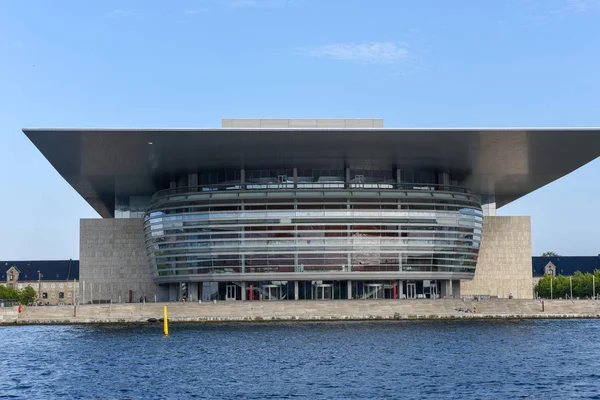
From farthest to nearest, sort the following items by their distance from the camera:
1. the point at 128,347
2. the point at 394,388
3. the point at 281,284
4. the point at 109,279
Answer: the point at 109,279 < the point at 281,284 < the point at 128,347 < the point at 394,388

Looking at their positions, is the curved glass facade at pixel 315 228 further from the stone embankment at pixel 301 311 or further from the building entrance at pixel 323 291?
the stone embankment at pixel 301 311

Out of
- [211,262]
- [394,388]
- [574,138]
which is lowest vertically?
[394,388]

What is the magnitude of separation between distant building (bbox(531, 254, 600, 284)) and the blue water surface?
90294 mm

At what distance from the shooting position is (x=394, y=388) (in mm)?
30469

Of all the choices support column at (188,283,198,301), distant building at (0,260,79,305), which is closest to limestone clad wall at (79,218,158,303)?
support column at (188,283,198,301)

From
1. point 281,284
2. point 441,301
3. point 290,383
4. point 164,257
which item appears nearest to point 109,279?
point 164,257

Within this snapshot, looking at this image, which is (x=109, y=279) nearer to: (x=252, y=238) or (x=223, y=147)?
(x=252, y=238)

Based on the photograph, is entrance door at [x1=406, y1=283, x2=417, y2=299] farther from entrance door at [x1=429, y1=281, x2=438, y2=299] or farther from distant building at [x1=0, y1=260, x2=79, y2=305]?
distant building at [x1=0, y1=260, x2=79, y2=305]

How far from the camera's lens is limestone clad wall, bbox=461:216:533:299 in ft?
294

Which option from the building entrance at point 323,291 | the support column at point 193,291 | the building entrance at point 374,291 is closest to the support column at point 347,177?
the building entrance at point 323,291

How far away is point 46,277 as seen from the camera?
145125 millimetres

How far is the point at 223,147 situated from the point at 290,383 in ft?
116

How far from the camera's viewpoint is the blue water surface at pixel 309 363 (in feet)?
100

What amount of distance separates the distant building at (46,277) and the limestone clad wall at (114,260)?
5326 centimetres
